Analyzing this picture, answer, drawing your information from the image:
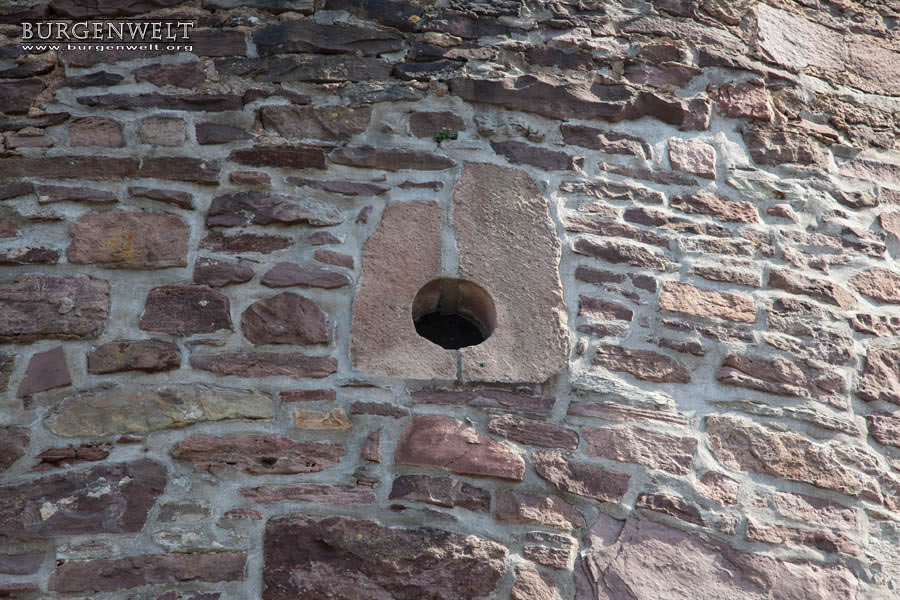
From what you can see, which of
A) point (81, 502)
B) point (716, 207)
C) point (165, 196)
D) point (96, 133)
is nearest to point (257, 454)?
point (81, 502)

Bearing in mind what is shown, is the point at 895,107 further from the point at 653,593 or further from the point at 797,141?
the point at 653,593

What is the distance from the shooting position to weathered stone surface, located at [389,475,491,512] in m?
2.15

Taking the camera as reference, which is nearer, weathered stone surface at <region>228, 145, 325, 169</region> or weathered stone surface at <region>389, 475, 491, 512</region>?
weathered stone surface at <region>389, 475, 491, 512</region>

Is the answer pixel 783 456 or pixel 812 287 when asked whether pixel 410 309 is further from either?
pixel 812 287

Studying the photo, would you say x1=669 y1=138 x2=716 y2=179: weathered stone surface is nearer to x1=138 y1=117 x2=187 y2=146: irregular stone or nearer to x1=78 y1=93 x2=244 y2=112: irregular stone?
x1=78 y1=93 x2=244 y2=112: irregular stone

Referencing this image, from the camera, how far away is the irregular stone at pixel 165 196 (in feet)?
7.88

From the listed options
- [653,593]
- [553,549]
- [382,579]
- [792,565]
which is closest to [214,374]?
[382,579]

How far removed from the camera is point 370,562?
6.81 ft

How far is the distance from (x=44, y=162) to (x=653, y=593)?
6.12 feet

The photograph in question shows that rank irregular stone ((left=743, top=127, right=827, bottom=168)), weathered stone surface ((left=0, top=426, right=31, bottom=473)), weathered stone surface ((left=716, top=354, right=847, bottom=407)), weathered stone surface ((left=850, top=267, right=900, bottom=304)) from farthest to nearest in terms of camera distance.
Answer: irregular stone ((left=743, top=127, right=827, bottom=168)), weathered stone surface ((left=850, top=267, right=900, bottom=304)), weathered stone surface ((left=716, top=354, right=847, bottom=407)), weathered stone surface ((left=0, top=426, right=31, bottom=473))

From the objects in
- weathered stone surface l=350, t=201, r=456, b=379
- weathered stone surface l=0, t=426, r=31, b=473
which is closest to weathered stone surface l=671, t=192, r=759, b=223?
weathered stone surface l=350, t=201, r=456, b=379

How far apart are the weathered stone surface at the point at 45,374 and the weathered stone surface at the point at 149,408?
6cm

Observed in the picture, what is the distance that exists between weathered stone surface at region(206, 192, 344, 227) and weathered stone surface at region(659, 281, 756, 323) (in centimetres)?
90

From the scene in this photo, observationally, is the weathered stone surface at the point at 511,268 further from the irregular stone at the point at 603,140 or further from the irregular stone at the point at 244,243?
the irregular stone at the point at 244,243
